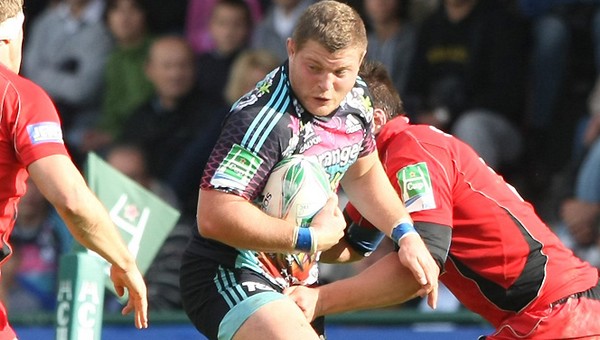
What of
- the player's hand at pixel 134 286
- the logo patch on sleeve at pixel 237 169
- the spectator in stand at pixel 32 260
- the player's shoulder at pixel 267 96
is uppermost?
the player's shoulder at pixel 267 96

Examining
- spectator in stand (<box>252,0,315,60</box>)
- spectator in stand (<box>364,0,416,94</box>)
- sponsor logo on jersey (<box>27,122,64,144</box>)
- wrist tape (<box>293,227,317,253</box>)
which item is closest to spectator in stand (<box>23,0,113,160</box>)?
spectator in stand (<box>252,0,315,60</box>)

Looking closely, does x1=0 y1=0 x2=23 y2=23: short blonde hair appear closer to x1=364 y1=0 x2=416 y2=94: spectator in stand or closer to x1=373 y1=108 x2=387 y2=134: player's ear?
x1=373 y1=108 x2=387 y2=134: player's ear

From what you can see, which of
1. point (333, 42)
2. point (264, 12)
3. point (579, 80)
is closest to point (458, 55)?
point (579, 80)

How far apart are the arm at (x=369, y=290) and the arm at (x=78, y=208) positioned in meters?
0.88

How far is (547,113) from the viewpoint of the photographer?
9.57 metres

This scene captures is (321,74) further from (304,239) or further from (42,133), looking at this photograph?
→ (42,133)

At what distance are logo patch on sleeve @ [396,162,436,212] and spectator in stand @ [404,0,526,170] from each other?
382cm

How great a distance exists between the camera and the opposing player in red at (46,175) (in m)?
4.45

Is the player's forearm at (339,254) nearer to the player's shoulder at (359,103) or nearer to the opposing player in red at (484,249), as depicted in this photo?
the opposing player in red at (484,249)

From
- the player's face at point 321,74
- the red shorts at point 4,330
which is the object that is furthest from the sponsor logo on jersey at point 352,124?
the red shorts at point 4,330

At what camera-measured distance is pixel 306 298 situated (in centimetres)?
514

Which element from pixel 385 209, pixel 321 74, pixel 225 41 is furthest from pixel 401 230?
pixel 225 41

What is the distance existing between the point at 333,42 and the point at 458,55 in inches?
181

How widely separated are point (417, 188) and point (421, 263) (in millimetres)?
388
